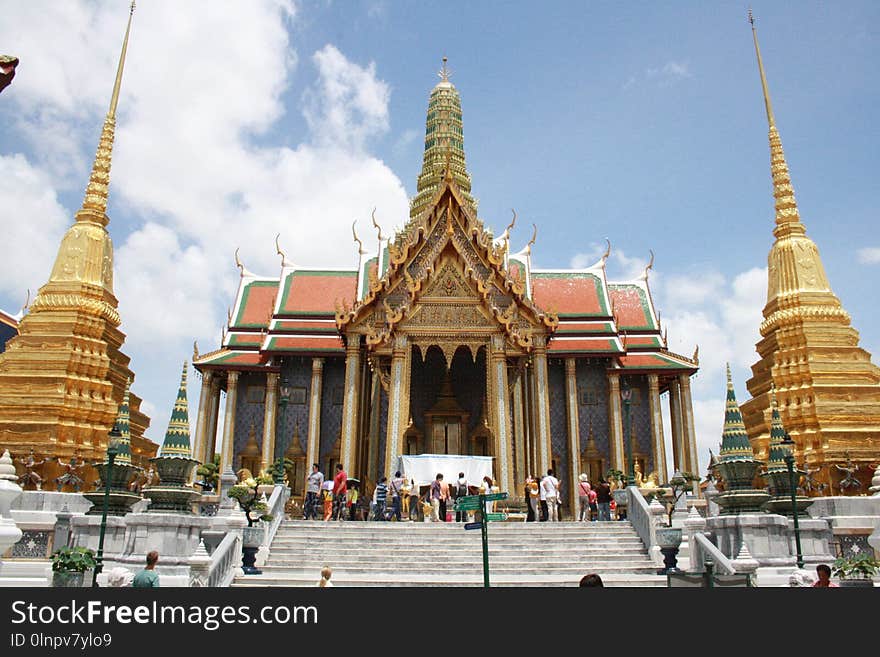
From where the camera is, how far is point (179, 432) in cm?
1003

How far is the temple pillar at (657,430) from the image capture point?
22.6m

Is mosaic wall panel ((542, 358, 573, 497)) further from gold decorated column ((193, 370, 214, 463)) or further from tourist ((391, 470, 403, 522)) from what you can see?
gold decorated column ((193, 370, 214, 463))

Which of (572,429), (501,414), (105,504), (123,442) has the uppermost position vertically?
(572,429)

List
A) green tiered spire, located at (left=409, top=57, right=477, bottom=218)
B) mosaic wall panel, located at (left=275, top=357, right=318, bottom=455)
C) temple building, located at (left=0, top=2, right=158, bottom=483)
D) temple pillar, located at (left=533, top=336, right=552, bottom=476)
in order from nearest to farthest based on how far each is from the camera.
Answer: temple building, located at (left=0, top=2, right=158, bottom=483), temple pillar, located at (left=533, top=336, right=552, bottom=476), mosaic wall panel, located at (left=275, top=357, right=318, bottom=455), green tiered spire, located at (left=409, top=57, right=477, bottom=218)

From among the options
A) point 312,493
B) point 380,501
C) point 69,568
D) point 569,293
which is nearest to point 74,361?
point 312,493

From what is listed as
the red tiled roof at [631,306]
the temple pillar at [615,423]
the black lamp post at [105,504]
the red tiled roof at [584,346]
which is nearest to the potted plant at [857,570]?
the black lamp post at [105,504]

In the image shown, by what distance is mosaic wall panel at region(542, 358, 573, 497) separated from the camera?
22.5m

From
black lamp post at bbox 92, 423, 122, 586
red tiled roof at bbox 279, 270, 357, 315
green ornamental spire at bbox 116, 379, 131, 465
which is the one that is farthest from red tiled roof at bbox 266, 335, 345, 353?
black lamp post at bbox 92, 423, 122, 586

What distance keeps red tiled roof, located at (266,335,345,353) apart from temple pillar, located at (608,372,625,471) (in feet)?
27.6

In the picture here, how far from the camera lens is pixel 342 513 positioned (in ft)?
51.5

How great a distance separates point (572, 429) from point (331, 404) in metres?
7.51

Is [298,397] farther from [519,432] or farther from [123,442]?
[123,442]

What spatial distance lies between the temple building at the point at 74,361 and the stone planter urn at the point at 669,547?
1278cm
